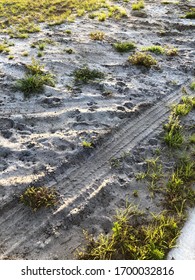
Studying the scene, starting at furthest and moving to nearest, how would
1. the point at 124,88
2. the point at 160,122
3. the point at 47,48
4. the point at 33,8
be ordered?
the point at 33,8, the point at 47,48, the point at 124,88, the point at 160,122

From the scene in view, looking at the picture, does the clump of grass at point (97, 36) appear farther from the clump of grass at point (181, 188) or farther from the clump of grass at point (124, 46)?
the clump of grass at point (181, 188)

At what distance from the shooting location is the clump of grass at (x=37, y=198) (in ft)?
18.7

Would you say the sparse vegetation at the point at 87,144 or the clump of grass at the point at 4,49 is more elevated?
the clump of grass at the point at 4,49

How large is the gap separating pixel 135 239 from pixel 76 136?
8.78 feet

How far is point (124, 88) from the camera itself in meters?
8.82

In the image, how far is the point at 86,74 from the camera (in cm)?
929

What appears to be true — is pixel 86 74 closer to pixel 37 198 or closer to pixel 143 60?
pixel 143 60

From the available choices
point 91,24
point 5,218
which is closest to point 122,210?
point 5,218

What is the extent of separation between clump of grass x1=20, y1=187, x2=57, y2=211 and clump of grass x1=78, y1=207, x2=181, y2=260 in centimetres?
94

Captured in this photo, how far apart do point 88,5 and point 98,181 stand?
11664 millimetres

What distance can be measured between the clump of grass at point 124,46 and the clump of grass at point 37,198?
650 centimetres

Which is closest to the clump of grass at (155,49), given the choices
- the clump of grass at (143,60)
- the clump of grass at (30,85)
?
the clump of grass at (143,60)

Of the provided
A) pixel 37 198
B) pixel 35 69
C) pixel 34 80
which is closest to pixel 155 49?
pixel 35 69
